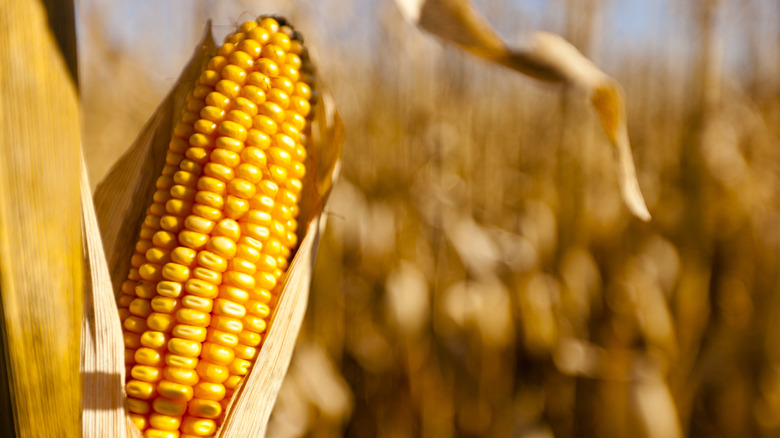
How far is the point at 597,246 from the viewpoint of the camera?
259 cm

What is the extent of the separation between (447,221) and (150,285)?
5.70 ft

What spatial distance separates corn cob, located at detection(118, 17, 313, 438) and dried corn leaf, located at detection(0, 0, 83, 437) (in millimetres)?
136

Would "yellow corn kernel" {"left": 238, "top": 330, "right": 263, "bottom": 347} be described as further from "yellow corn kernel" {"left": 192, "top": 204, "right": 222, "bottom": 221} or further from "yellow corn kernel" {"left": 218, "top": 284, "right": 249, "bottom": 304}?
"yellow corn kernel" {"left": 192, "top": 204, "right": 222, "bottom": 221}

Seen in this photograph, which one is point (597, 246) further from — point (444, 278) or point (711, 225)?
point (444, 278)

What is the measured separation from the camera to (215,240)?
0.69m

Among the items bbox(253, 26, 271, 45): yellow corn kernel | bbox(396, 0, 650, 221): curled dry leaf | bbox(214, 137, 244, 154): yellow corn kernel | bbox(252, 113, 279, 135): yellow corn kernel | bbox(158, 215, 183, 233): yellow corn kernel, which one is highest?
bbox(396, 0, 650, 221): curled dry leaf

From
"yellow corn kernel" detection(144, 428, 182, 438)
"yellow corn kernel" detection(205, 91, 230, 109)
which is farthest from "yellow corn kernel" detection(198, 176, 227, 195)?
"yellow corn kernel" detection(144, 428, 182, 438)

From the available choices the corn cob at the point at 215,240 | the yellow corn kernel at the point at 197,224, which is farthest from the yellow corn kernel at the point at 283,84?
the yellow corn kernel at the point at 197,224

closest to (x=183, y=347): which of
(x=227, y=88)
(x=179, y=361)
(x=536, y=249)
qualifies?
(x=179, y=361)

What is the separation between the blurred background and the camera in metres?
2.07

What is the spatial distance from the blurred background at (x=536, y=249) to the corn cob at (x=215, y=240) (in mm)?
1194

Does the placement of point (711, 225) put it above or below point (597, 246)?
above

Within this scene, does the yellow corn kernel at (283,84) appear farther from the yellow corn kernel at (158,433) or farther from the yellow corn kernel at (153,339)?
the yellow corn kernel at (158,433)

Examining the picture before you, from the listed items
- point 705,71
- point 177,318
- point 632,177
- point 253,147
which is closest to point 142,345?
point 177,318
